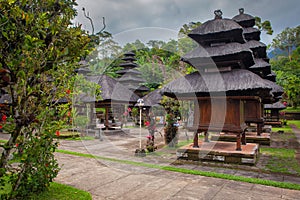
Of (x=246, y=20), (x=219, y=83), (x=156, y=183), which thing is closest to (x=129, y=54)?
(x=246, y=20)

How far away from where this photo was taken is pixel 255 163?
23.7 ft

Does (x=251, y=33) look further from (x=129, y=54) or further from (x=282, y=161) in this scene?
(x=129, y=54)

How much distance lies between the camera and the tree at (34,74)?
111 inches

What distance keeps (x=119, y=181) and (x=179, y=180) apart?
53.6 inches

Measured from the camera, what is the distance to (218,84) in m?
7.29

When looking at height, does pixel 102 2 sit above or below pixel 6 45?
above

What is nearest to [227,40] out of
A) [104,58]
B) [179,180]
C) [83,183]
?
Result: [179,180]

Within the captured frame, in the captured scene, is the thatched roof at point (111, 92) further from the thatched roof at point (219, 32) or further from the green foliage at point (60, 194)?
the green foliage at point (60, 194)

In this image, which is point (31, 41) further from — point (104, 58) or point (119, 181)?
point (104, 58)

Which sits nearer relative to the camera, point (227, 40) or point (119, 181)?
point (119, 181)

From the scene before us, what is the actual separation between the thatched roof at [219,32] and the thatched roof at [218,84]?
3.93 ft

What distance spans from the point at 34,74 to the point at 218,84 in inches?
220

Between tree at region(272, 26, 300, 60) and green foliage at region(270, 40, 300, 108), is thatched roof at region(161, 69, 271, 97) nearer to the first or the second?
green foliage at region(270, 40, 300, 108)

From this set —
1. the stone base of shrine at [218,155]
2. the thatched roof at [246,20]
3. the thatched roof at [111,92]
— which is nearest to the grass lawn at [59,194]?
the stone base of shrine at [218,155]
